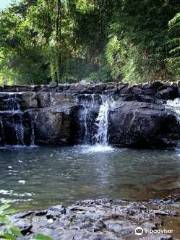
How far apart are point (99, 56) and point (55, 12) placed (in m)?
4.27

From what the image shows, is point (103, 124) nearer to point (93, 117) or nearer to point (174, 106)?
point (93, 117)

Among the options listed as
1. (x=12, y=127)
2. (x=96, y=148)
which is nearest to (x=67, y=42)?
(x=12, y=127)

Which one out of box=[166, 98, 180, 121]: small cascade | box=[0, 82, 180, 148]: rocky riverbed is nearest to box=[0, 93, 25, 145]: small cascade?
box=[0, 82, 180, 148]: rocky riverbed

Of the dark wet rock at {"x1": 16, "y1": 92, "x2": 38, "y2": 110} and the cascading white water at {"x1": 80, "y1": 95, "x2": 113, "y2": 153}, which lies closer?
the cascading white water at {"x1": 80, "y1": 95, "x2": 113, "y2": 153}

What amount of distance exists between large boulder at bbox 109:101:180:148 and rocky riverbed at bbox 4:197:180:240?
8.44 m

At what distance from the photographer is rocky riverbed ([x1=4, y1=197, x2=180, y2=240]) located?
5.20m

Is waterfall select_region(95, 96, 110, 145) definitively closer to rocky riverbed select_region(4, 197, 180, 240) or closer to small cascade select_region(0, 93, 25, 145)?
small cascade select_region(0, 93, 25, 145)

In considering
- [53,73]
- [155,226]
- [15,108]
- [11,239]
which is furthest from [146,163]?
[53,73]

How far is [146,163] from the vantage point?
11.7m

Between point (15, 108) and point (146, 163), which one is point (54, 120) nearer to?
point (15, 108)

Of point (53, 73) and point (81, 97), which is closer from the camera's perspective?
point (81, 97)

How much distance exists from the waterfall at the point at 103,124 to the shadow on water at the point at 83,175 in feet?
5.96

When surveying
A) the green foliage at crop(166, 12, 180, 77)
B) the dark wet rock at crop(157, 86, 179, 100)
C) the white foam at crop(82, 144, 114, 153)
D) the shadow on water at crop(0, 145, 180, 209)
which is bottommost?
the white foam at crop(82, 144, 114, 153)

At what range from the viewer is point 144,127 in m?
15.4
